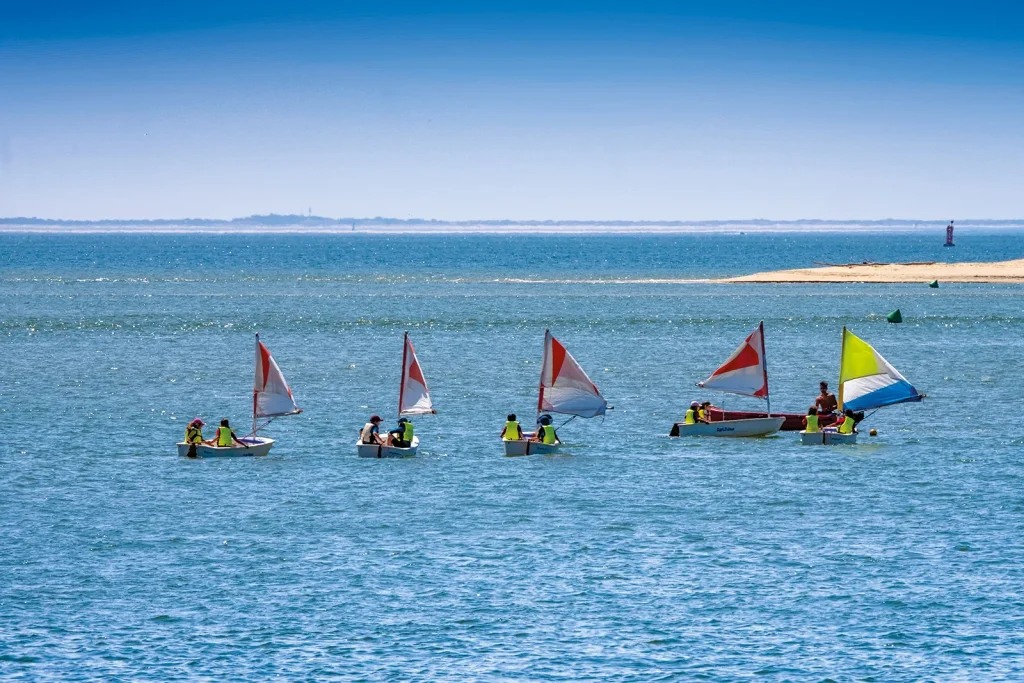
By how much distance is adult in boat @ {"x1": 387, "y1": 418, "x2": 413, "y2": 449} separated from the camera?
55.5 m

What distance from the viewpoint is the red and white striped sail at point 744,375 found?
6262 centimetres

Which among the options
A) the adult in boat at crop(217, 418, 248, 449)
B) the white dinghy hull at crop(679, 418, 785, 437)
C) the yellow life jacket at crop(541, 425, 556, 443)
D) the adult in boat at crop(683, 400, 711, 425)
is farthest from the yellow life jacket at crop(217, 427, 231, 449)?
the adult in boat at crop(683, 400, 711, 425)

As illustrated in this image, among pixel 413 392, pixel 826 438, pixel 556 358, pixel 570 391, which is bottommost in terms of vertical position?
pixel 826 438

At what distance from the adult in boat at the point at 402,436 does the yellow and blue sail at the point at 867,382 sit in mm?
19629

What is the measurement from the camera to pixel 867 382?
62.4m

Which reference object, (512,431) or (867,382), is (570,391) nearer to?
(512,431)

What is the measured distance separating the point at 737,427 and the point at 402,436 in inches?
585

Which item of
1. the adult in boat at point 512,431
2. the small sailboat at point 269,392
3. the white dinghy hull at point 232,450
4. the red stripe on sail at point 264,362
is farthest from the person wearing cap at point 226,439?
the adult in boat at point 512,431

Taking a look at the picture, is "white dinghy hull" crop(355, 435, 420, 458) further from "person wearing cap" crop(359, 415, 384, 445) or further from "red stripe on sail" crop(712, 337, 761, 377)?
"red stripe on sail" crop(712, 337, 761, 377)

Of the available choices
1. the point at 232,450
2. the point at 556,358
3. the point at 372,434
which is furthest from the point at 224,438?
the point at 556,358

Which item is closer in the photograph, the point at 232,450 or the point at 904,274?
the point at 232,450

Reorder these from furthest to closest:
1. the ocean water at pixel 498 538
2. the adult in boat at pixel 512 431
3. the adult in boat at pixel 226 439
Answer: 1. the adult in boat at pixel 512 431
2. the adult in boat at pixel 226 439
3. the ocean water at pixel 498 538

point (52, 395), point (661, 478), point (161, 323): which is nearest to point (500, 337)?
point (161, 323)

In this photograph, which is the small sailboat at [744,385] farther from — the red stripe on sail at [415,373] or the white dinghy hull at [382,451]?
the white dinghy hull at [382,451]
